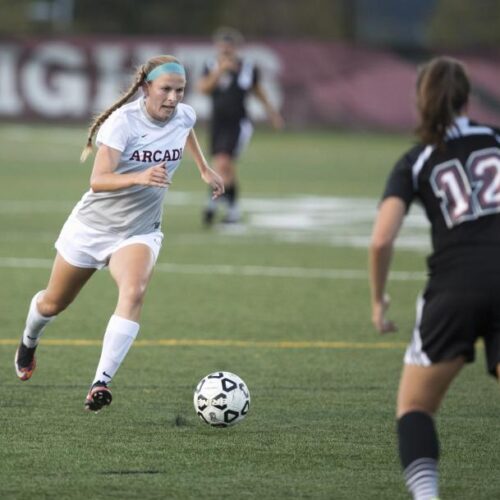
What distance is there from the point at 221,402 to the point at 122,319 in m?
0.75

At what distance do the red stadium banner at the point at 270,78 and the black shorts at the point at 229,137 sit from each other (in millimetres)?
18379

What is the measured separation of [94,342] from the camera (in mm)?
11023

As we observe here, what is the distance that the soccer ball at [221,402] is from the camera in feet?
26.4

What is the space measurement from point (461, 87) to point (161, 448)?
107 inches

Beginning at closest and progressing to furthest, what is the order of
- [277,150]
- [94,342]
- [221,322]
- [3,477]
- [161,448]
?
[3,477] → [161,448] → [94,342] → [221,322] → [277,150]

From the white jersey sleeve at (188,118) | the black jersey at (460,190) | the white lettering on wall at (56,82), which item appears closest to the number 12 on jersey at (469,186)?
the black jersey at (460,190)

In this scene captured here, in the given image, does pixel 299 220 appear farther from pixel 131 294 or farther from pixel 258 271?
pixel 131 294

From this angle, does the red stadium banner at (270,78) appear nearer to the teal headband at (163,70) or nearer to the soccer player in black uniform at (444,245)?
the teal headband at (163,70)

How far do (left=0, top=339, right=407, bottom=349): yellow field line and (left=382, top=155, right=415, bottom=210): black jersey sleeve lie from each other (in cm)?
500

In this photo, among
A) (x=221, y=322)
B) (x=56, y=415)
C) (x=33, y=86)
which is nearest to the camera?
(x=56, y=415)

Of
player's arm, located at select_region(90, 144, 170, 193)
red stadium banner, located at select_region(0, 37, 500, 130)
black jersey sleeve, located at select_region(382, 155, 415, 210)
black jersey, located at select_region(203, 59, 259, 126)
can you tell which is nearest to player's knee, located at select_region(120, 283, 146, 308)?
player's arm, located at select_region(90, 144, 170, 193)

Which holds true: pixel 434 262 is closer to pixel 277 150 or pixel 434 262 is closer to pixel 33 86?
pixel 277 150

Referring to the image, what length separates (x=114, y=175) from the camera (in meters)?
8.19

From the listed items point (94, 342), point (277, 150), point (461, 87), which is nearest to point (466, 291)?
point (461, 87)
